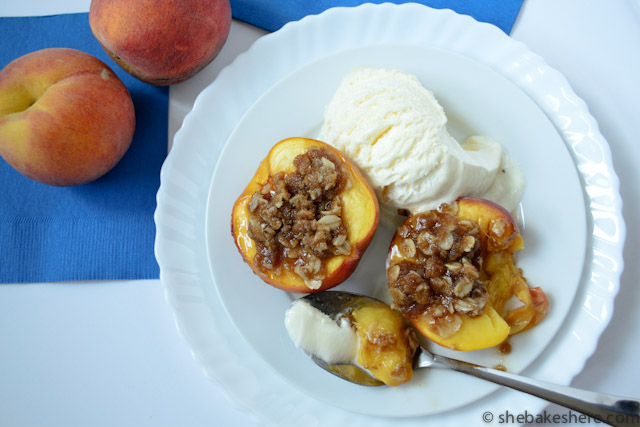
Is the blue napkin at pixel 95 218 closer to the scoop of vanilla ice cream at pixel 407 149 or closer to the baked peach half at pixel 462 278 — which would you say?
the scoop of vanilla ice cream at pixel 407 149

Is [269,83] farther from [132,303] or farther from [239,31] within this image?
[132,303]

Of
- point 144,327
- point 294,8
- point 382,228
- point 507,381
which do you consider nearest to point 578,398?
point 507,381

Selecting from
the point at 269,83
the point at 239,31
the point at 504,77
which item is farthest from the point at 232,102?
the point at 504,77

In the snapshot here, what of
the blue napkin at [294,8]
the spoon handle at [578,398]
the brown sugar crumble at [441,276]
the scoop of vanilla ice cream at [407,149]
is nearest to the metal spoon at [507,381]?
the spoon handle at [578,398]

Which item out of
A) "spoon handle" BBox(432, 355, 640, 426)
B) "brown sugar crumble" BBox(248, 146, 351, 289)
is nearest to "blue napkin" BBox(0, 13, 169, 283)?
"brown sugar crumble" BBox(248, 146, 351, 289)

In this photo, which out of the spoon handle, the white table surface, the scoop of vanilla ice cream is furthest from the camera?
the white table surface

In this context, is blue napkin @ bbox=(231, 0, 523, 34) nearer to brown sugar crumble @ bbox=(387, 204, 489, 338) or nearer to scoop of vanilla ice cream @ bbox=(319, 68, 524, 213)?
scoop of vanilla ice cream @ bbox=(319, 68, 524, 213)

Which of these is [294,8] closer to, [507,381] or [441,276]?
[441,276]
